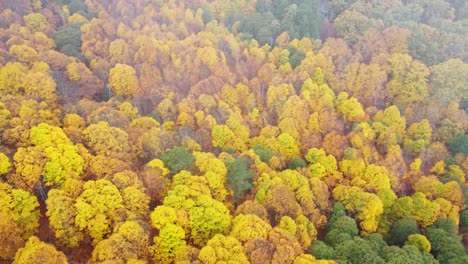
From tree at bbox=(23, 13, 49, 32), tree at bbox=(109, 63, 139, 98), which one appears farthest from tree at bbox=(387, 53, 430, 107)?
tree at bbox=(23, 13, 49, 32)

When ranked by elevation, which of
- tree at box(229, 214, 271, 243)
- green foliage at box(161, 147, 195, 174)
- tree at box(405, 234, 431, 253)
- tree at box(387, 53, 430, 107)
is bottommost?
tree at box(405, 234, 431, 253)

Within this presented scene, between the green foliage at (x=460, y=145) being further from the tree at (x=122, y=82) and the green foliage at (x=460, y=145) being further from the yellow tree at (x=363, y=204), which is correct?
the tree at (x=122, y=82)

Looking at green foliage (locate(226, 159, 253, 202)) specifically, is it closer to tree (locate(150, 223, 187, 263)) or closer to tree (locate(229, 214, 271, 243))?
tree (locate(229, 214, 271, 243))

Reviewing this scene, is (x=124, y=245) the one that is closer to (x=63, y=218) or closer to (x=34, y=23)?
(x=63, y=218)

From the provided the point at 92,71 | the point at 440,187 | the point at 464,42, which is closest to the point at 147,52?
the point at 92,71

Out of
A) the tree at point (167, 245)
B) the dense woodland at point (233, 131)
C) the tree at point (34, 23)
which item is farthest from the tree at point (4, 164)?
the tree at point (34, 23)

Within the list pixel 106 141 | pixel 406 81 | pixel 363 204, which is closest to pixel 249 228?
pixel 363 204
